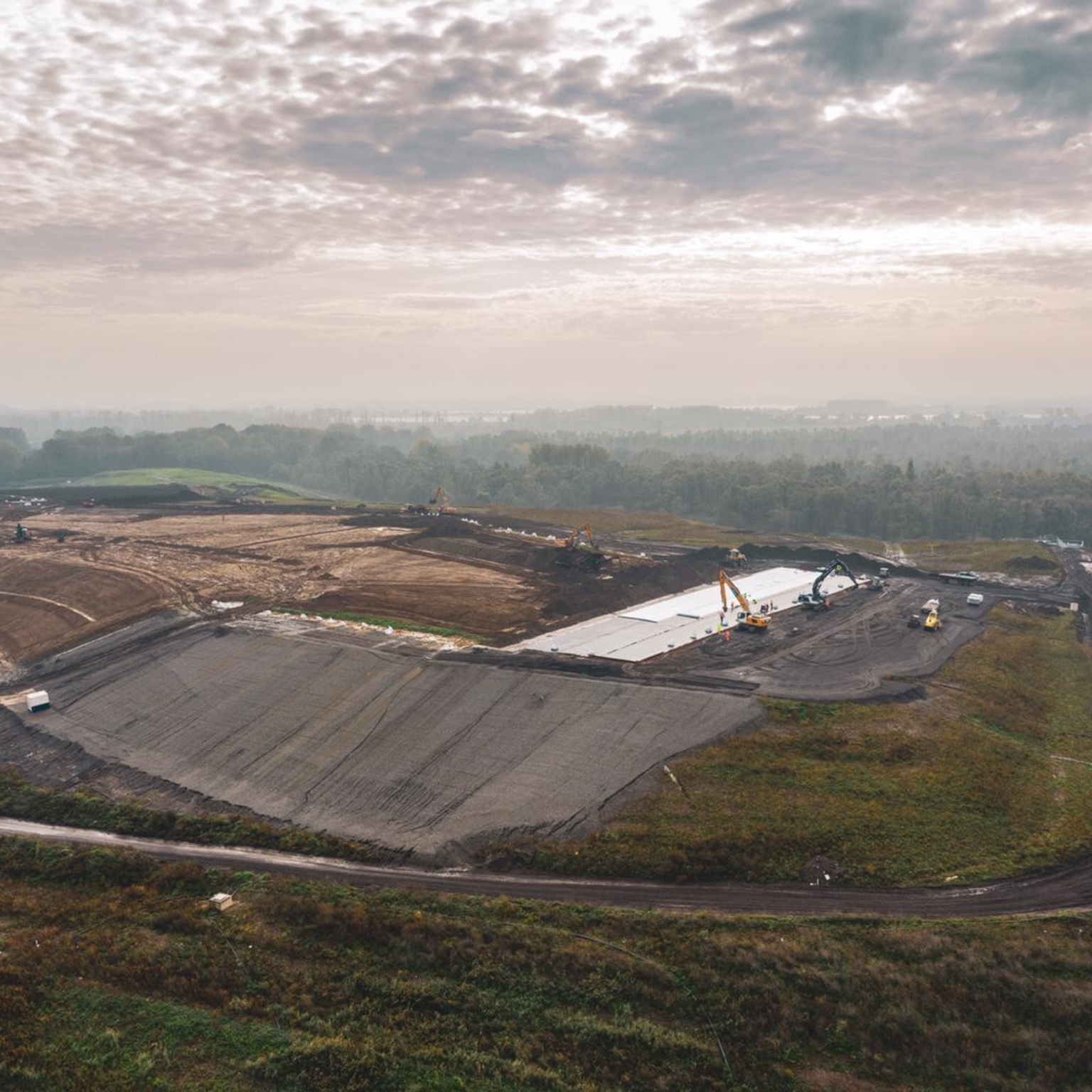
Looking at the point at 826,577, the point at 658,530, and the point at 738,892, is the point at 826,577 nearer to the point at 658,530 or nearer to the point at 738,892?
the point at 658,530

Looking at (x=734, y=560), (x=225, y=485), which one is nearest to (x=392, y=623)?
(x=734, y=560)

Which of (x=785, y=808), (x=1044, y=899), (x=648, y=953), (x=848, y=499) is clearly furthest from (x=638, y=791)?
(x=848, y=499)

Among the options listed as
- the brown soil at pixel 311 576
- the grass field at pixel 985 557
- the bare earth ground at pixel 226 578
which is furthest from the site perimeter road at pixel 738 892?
the grass field at pixel 985 557

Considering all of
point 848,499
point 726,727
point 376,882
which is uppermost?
point 848,499

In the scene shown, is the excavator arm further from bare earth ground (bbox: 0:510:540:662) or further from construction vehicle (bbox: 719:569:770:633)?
bare earth ground (bbox: 0:510:540:662)

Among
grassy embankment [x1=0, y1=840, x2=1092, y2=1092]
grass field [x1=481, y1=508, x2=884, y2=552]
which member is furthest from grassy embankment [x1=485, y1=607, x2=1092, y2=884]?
grass field [x1=481, y1=508, x2=884, y2=552]

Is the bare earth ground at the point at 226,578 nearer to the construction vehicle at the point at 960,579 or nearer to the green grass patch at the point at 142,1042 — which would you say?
the green grass patch at the point at 142,1042

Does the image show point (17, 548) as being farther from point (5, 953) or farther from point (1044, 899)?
point (1044, 899)
